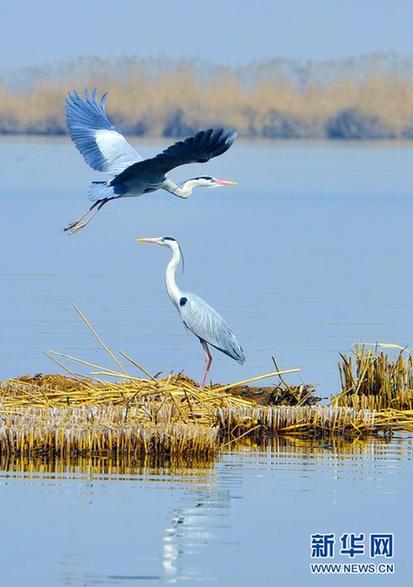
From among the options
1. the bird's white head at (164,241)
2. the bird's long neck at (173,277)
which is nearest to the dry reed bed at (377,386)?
the bird's long neck at (173,277)

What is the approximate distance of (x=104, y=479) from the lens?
11.3 m

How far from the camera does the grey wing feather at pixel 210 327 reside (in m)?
14.2

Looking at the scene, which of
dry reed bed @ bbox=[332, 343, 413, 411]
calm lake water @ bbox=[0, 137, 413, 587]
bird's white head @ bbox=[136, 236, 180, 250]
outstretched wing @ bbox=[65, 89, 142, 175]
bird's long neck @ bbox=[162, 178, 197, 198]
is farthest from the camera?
outstretched wing @ bbox=[65, 89, 142, 175]

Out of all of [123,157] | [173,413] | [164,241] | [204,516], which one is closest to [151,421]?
[173,413]

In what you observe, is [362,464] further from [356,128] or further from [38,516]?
[356,128]

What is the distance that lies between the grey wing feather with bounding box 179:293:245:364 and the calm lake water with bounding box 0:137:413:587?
4.03 ft

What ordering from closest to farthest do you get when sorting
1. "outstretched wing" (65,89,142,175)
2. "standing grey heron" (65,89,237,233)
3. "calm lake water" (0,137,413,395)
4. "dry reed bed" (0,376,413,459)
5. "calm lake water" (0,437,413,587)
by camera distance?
"calm lake water" (0,437,413,587)
"dry reed bed" (0,376,413,459)
"standing grey heron" (65,89,237,233)
"outstretched wing" (65,89,142,175)
"calm lake water" (0,137,413,395)

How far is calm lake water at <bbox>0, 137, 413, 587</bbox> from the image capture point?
9.78 m

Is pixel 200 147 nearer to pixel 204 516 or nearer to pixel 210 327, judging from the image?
pixel 210 327

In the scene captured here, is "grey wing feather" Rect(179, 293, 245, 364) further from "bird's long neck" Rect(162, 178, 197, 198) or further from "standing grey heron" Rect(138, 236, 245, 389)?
"bird's long neck" Rect(162, 178, 197, 198)

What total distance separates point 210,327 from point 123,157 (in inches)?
92.1

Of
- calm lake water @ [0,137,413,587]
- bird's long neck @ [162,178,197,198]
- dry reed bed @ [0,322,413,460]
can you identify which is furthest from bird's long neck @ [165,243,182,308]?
calm lake water @ [0,137,413,587]

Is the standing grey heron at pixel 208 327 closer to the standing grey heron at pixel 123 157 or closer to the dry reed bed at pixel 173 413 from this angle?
the dry reed bed at pixel 173 413

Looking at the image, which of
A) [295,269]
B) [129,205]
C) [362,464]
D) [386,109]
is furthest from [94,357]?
[386,109]
